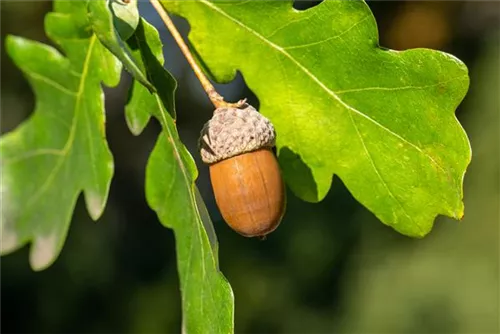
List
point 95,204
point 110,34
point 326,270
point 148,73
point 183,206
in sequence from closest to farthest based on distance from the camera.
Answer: point 110,34 < point 148,73 < point 183,206 < point 95,204 < point 326,270

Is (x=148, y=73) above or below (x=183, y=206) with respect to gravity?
above

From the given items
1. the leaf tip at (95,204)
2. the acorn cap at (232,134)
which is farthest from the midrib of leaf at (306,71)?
the leaf tip at (95,204)

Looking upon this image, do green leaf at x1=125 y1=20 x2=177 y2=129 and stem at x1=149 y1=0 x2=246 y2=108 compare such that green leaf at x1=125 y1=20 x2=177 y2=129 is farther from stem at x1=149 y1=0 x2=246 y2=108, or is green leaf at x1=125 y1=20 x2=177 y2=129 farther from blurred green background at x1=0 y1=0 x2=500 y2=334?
blurred green background at x1=0 y1=0 x2=500 y2=334

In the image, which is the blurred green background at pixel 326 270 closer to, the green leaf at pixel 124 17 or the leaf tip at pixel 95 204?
the leaf tip at pixel 95 204

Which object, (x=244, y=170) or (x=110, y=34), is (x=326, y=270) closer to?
(x=244, y=170)

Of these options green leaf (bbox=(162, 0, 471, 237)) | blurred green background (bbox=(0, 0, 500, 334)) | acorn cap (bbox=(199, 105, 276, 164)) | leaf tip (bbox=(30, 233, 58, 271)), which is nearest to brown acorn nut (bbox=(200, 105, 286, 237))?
acorn cap (bbox=(199, 105, 276, 164))

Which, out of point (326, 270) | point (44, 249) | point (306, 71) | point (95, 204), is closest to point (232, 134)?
point (306, 71)

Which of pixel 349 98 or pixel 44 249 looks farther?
pixel 44 249
